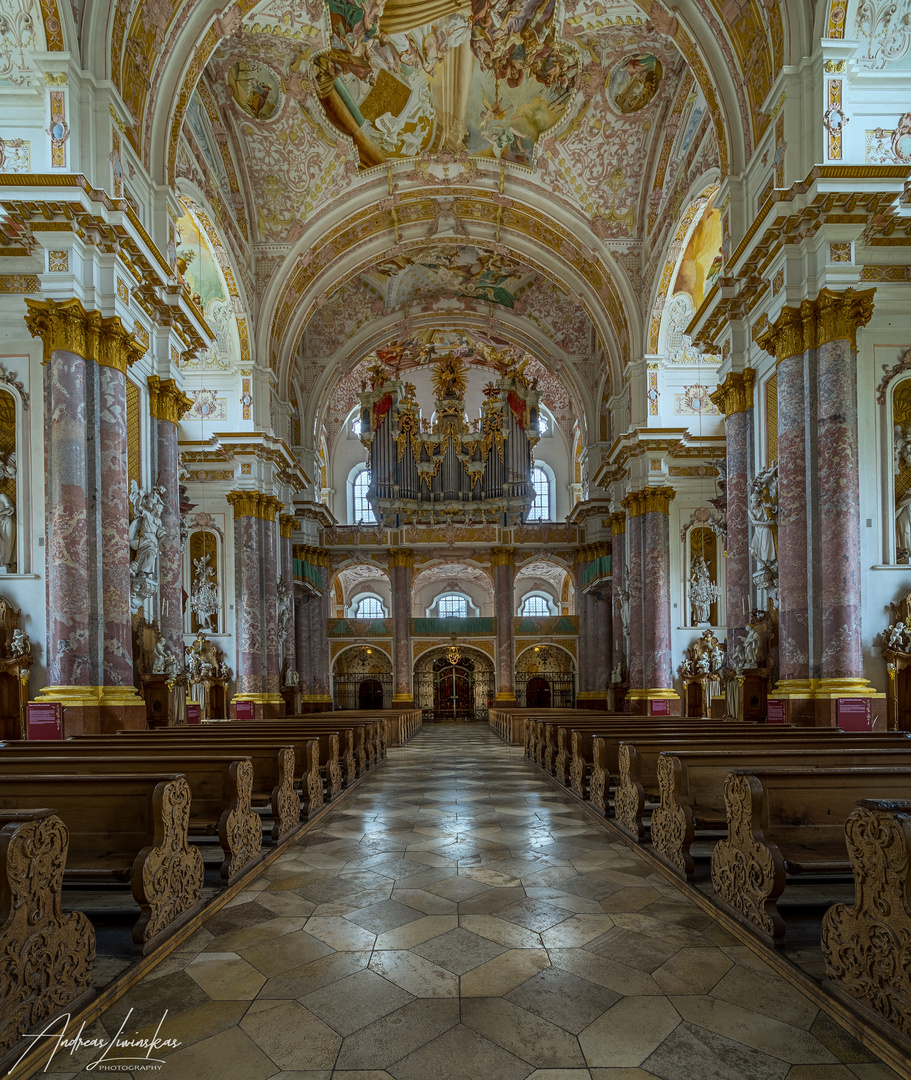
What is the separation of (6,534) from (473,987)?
329 inches

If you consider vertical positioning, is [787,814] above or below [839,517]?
below

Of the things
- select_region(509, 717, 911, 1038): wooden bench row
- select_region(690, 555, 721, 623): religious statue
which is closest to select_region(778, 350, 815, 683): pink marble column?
select_region(509, 717, 911, 1038): wooden bench row

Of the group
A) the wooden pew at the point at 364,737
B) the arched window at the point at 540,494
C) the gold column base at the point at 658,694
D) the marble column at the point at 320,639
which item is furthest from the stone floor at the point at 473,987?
the arched window at the point at 540,494

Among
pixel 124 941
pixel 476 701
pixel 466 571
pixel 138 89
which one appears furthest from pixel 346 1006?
pixel 466 571

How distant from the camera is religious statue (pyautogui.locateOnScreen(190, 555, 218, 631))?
→ 19469mm

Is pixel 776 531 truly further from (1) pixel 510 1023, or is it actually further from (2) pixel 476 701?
(2) pixel 476 701

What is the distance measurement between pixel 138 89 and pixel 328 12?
217 inches

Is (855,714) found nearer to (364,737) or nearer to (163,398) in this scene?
(364,737)

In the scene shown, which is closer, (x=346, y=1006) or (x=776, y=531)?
(x=346, y=1006)

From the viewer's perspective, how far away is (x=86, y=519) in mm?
9719

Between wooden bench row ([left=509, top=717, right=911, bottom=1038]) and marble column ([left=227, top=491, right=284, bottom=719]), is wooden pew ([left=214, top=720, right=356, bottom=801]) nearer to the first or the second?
wooden bench row ([left=509, top=717, right=911, bottom=1038])

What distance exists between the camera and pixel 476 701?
1369 inches

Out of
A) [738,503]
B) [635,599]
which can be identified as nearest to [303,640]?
[635,599]

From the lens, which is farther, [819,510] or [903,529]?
[903,529]
